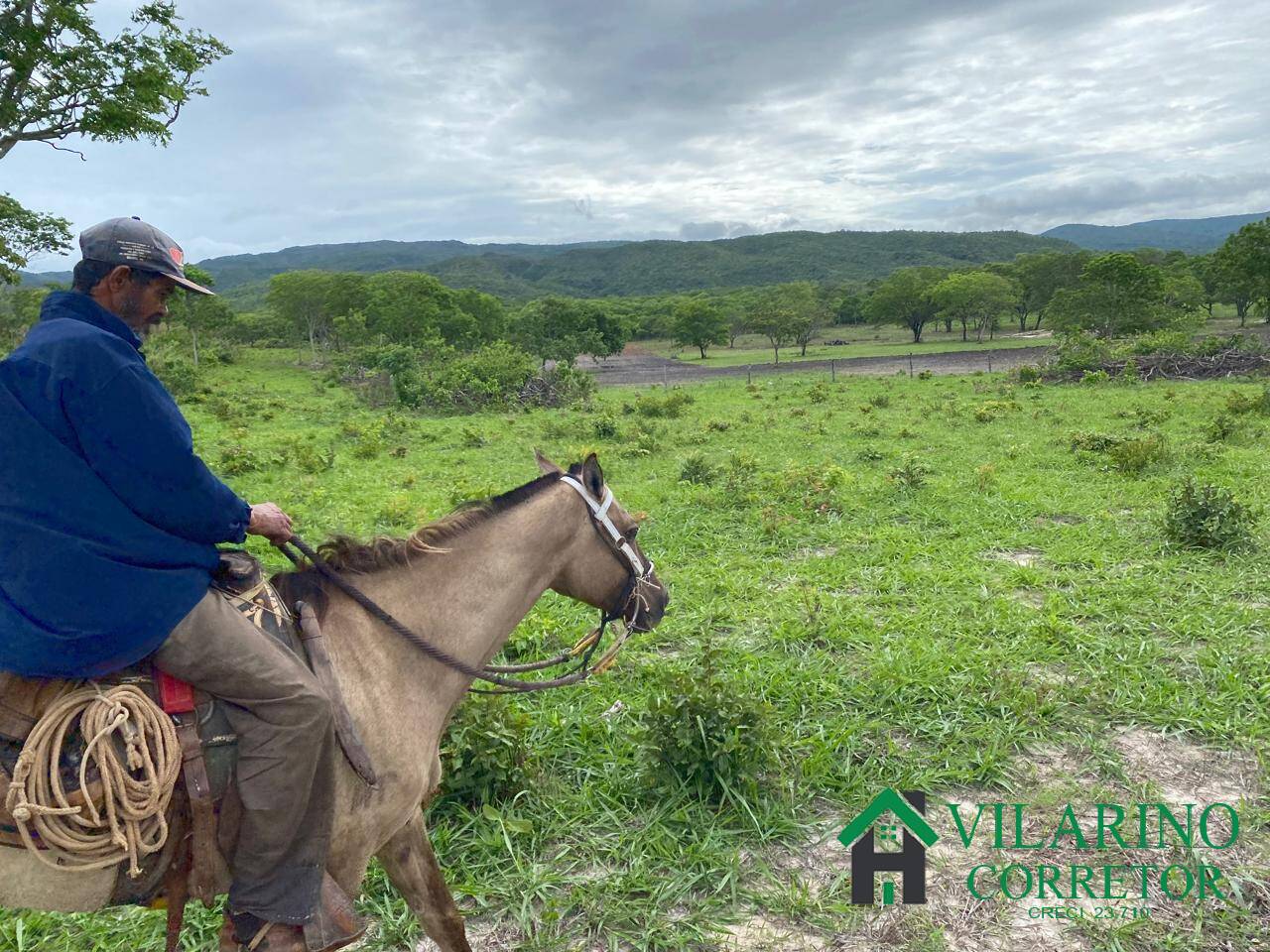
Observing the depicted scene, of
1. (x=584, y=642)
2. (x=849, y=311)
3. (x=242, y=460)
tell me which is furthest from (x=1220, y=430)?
(x=849, y=311)

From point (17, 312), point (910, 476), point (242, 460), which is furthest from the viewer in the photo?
point (17, 312)

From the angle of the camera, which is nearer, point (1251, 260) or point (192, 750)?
point (192, 750)

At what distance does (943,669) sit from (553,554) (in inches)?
139

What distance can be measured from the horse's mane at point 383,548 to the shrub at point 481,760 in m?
1.58

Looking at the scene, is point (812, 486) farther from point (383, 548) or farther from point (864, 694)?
point (383, 548)

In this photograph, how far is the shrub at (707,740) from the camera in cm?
408

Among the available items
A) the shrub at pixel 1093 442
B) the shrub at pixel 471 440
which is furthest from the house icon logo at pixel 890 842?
the shrub at pixel 471 440

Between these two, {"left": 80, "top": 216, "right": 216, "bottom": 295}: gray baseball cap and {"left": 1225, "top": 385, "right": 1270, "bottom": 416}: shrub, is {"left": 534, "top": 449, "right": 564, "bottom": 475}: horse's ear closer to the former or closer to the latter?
{"left": 80, "top": 216, "right": 216, "bottom": 295}: gray baseball cap

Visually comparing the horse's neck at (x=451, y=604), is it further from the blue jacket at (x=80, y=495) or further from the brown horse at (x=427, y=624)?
the blue jacket at (x=80, y=495)

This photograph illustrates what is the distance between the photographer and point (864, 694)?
5.09 metres

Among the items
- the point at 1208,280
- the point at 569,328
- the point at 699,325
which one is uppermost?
the point at 1208,280

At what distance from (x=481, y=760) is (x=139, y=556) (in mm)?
2411

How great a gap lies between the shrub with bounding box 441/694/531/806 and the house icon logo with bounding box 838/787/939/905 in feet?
6.04

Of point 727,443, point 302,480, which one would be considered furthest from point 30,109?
point 727,443
